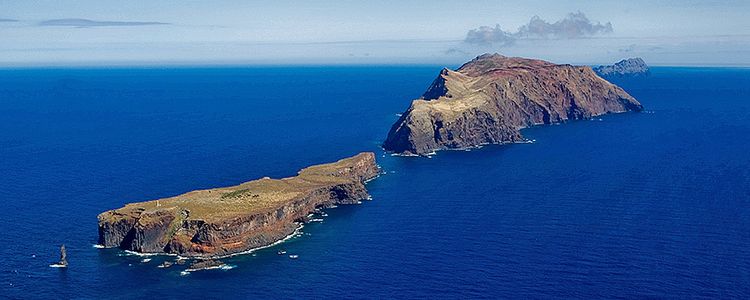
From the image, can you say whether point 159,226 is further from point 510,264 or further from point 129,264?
point 510,264

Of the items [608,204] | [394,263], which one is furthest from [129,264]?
[608,204]

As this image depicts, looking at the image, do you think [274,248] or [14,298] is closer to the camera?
[14,298]

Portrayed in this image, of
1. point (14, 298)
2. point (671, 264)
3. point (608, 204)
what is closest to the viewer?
point (14, 298)

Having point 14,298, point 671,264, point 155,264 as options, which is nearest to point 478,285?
point 671,264

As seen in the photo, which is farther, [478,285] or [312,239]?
[312,239]

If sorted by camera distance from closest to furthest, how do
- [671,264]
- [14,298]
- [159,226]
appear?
[14,298] → [671,264] → [159,226]

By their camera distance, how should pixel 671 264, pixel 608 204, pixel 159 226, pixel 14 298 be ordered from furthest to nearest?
pixel 608 204 < pixel 159 226 < pixel 671 264 < pixel 14 298

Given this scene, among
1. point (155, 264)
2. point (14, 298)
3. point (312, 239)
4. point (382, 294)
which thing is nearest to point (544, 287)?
point (382, 294)

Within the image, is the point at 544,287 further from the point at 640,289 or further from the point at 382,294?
the point at 382,294

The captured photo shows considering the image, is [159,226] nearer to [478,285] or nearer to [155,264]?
[155,264]
